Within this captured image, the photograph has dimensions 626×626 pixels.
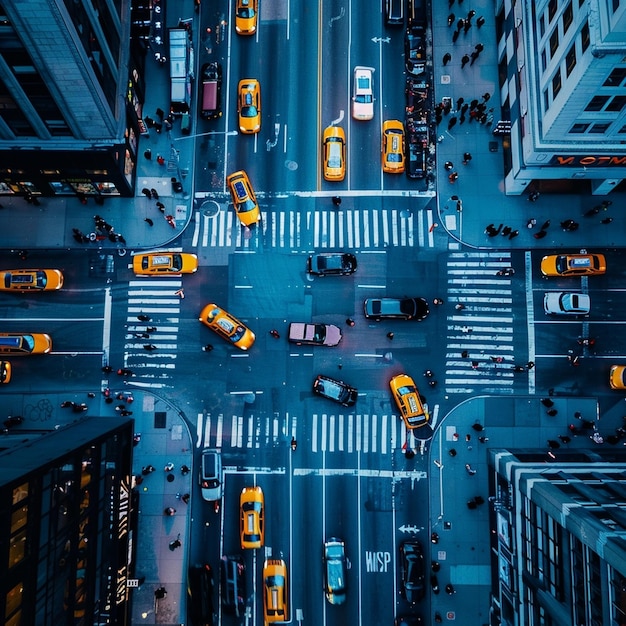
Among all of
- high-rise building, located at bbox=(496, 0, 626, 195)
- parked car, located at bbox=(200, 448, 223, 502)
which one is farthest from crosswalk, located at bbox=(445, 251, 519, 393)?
Result: parked car, located at bbox=(200, 448, 223, 502)

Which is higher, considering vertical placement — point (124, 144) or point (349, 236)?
point (124, 144)

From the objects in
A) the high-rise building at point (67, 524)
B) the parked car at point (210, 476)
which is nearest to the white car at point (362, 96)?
the parked car at point (210, 476)

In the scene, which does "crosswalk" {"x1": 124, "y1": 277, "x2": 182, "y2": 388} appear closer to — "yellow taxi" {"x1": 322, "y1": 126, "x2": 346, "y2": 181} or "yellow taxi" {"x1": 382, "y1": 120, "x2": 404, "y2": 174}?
"yellow taxi" {"x1": 322, "y1": 126, "x2": 346, "y2": 181}

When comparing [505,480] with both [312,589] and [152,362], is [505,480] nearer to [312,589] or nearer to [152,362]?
[312,589]

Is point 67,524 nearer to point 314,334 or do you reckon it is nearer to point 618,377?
point 314,334

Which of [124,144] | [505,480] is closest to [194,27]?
[124,144]

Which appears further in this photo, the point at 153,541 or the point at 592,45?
the point at 153,541

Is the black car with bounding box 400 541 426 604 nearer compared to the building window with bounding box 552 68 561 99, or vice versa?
the building window with bounding box 552 68 561 99
